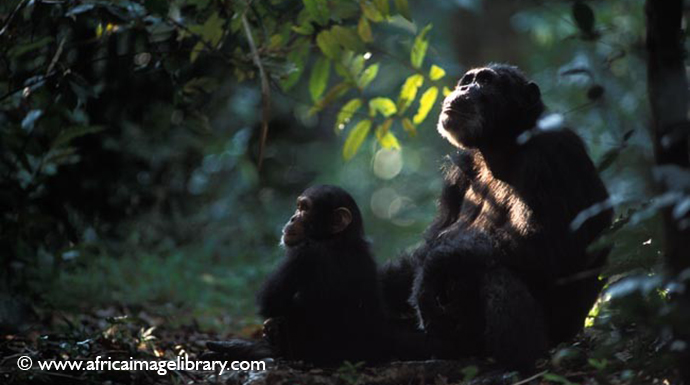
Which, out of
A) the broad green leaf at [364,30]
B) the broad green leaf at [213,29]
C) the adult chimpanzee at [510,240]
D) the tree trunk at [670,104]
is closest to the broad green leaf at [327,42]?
the broad green leaf at [364,30]

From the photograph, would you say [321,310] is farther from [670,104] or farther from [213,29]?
[670,104]

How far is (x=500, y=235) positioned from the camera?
489 centimetres

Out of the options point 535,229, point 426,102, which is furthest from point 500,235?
point 426,102

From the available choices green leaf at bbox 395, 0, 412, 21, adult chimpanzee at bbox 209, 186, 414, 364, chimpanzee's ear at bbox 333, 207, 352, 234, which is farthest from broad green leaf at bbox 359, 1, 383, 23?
adult chimpanzee at bbox 209, 186, 414, 364

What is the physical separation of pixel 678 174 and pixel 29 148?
4273 millimetres

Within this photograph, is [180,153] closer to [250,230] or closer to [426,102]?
[250,230]

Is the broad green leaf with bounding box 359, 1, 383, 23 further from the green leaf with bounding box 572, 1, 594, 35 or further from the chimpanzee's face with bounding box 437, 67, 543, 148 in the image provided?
the green leaf with bounding box 572, 1, 594, 35

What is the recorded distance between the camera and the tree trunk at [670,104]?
2916 mm

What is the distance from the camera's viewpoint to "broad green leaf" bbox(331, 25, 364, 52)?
5489 mm

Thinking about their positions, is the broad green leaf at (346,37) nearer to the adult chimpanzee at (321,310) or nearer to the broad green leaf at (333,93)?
the broad green leaf at (333,93)

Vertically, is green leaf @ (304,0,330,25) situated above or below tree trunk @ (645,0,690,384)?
above

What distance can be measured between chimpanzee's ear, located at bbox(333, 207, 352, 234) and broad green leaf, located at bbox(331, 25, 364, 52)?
1.08 m

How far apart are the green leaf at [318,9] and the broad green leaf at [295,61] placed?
608mm

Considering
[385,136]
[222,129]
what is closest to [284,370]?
[385,136]
